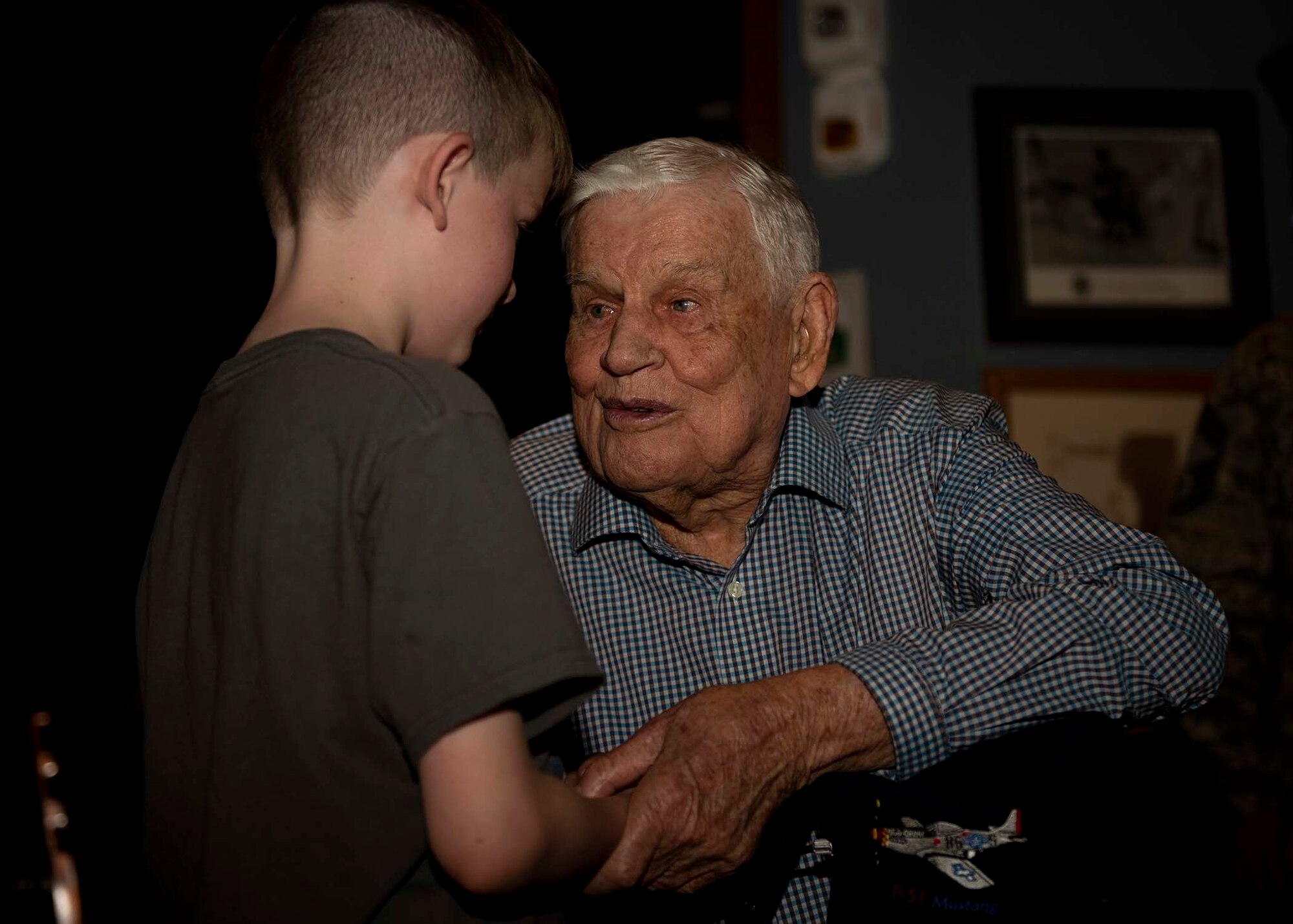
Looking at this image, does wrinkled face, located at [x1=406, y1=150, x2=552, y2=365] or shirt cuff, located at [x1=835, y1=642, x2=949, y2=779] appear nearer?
wrinkled face, located at [x1=406, y1=150, x2=552, y2=365]

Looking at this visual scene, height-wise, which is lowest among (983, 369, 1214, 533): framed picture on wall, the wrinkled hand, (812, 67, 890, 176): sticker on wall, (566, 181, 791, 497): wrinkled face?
the wrinkled hand

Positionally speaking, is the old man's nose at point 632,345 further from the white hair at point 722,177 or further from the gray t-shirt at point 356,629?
the gray t-shirt at point 356,629

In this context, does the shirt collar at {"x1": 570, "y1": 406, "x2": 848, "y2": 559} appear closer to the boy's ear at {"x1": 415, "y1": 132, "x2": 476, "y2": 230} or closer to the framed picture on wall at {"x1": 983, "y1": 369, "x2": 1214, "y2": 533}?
the boy's ear at {"x1": 415, "y1": 132, "x2": 476, "y2": 230}

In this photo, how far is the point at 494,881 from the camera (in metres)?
0.83

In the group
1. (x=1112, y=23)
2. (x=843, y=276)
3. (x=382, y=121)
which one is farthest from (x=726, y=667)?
(x=1112, y=23)

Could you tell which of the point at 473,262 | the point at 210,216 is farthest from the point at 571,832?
the point at 210,216

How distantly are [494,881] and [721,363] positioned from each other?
93cm

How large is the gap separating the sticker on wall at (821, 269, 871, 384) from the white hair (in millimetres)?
1411

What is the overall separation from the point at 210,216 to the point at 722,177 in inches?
116

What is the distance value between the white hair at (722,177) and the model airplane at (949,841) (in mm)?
862

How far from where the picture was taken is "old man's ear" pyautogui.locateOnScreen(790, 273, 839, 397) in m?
1.76

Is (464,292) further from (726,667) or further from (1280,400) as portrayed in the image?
(1280,400)

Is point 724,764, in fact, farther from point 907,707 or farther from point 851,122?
point 851,122

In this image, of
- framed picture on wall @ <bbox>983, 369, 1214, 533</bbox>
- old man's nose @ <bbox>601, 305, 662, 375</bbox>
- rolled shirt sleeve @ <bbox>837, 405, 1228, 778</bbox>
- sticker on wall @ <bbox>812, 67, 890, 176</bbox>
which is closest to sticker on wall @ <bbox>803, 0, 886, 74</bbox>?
sticker on wall @ <bbox>812, 67, 890, 176</bbox>
